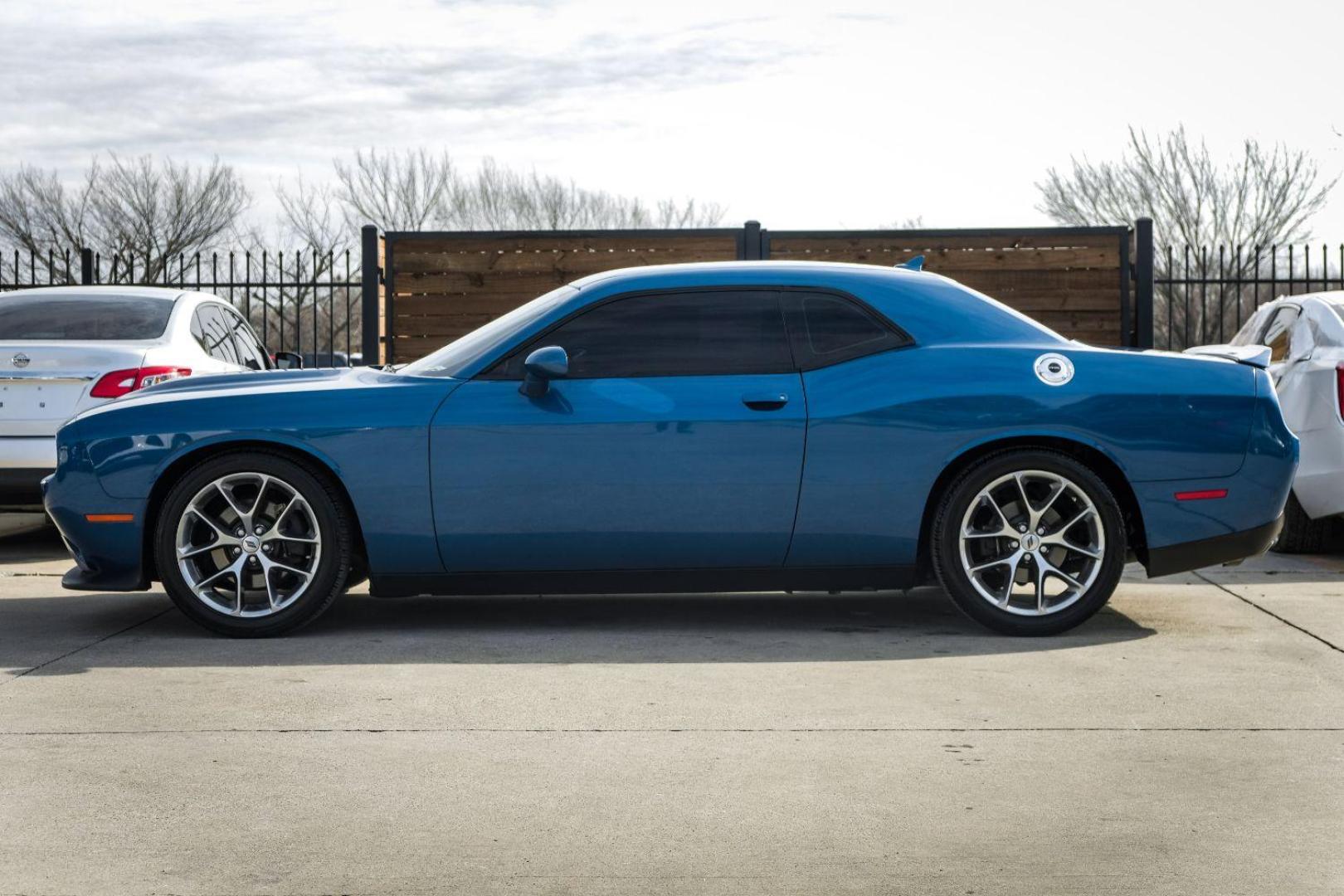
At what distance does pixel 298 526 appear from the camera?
6.45 metres

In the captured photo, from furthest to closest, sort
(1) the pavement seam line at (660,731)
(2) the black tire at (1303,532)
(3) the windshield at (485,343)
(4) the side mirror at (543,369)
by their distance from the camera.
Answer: (2) the black tire at (1303,532), (3) the windshield at (485,343), (4) the side mirror at (543,369), (1) the pavement seam line at (660,731)

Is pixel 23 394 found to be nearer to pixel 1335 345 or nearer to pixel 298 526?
pixel 298 526

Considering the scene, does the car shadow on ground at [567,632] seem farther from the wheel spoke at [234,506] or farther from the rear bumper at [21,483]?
the rear bumper at [21,483]

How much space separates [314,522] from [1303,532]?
5.76 metres

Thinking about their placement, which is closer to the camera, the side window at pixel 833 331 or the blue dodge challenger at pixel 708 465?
the blue dodge challenger at pixel 708 465

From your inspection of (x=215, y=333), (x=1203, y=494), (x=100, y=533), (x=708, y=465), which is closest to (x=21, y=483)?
(x=215, y=333)

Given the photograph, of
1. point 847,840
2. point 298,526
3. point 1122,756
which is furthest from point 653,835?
point 298,526

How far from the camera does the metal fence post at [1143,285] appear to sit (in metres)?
14.3

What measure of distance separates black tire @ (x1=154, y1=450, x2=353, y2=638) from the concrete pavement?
0.11 m

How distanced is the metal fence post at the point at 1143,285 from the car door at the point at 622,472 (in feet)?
28.9

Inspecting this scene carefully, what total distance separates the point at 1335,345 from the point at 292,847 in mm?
6851

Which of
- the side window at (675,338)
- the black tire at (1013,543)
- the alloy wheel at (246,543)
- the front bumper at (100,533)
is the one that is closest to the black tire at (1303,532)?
the black tire at (1013,543)

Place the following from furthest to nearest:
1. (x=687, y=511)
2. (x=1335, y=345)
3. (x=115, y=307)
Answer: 1. (x=115, y=307)
2. (x=1335, y=345)
3. (x=687, y=511)

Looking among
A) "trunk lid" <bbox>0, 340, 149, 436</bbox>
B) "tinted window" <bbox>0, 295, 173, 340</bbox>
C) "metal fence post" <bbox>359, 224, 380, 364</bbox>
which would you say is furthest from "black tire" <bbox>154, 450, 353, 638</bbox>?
"metal fence post" <bbox>359, 224, 380, 364</bbox>
